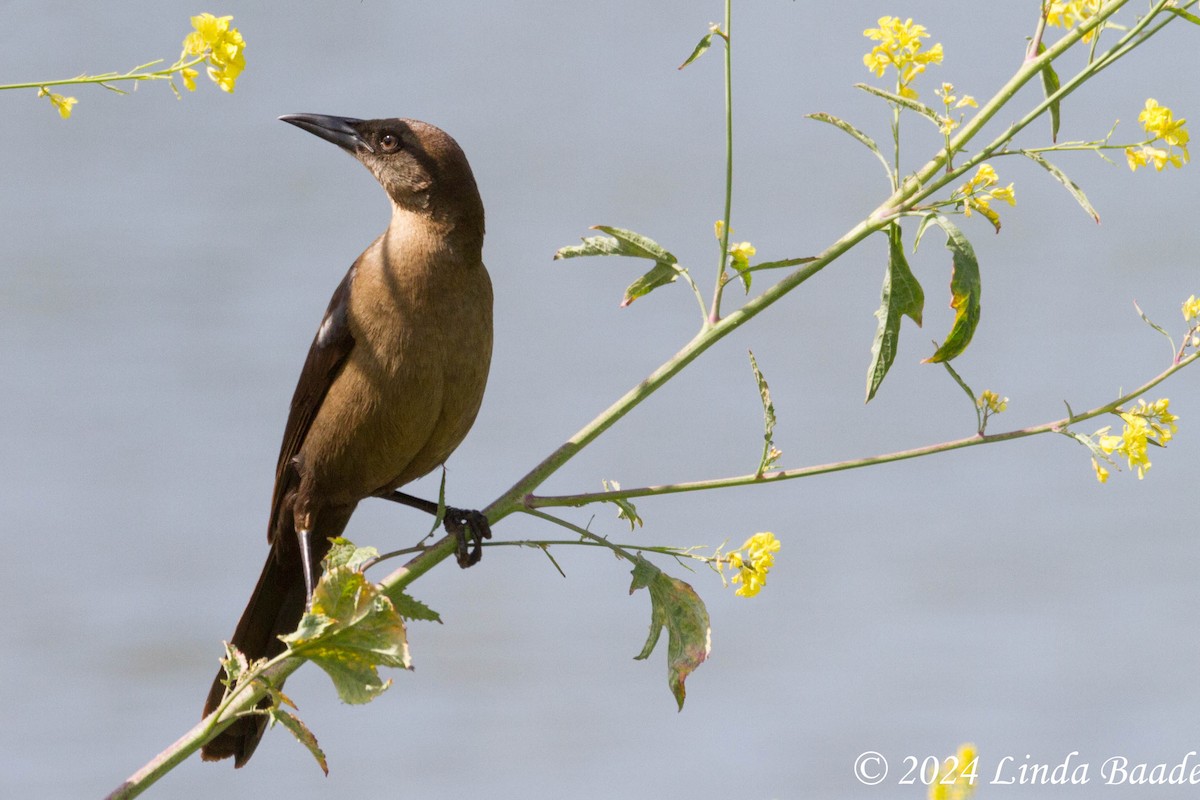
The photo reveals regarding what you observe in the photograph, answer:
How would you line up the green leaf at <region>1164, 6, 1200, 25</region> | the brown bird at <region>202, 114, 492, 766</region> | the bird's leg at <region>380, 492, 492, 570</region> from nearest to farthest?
the green leaf at <region>1164, 6, 1200, 25</region>, the bird's leg at <region>380, 492, 492, 570</region>, the brown bird at <region>202, 114, 492, 766</region>

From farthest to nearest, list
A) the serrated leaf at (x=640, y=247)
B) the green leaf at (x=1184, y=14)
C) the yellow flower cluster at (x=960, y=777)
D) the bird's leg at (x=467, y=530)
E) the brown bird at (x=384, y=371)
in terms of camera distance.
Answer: the brown bird at (x=384, y=371) → the bird's leg at (x=467, y=530) → the serrated leaf at (x=640, y=247) → the green leaf at (x=1184, y=14) → the yellow flower cluster at (x=960, y=777)

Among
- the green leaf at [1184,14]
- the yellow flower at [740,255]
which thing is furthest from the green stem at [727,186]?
the green leaf at [1184,14]

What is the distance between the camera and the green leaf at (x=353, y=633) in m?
1.53

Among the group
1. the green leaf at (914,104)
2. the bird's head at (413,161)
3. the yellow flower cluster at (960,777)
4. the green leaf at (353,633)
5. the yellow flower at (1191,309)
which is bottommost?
the yellow flower cluster at (960,777)

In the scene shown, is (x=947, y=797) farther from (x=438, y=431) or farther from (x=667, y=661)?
(x=438, y=431)

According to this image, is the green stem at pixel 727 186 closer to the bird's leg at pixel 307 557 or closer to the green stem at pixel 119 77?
the green stem at pixel 119 77

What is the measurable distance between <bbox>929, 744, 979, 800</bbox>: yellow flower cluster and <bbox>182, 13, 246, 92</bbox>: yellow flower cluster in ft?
3.22

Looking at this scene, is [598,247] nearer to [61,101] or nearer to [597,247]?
[597,247]

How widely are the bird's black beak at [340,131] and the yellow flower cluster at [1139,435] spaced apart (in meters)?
1.84

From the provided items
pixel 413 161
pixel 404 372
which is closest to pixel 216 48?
pixel 404 372

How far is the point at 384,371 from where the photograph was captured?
271 centimetres

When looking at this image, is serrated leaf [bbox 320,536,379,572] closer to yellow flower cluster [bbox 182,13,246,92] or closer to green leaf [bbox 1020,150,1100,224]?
yellow flower cluster [bbox 182,13,246,92]

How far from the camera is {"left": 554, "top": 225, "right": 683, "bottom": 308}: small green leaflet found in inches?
72.4

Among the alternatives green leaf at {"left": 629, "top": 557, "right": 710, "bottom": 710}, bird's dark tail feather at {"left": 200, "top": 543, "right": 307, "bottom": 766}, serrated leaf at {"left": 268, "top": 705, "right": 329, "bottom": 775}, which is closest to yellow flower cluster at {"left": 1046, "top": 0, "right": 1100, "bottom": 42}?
green leaf at {"left": 629, "top": 557, "right": 710, "bottom": 710}
